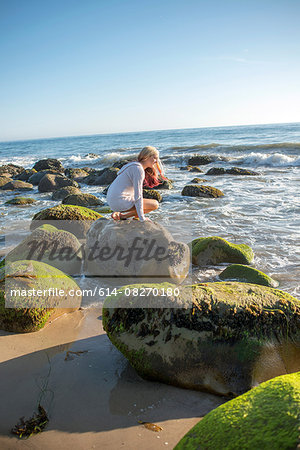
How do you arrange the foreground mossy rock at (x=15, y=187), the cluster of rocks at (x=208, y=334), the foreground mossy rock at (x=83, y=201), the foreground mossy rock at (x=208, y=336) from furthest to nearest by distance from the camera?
the foreground mossy rock at (x=15, y=187) → the foreground mossy rock at (x=83, y=201) → the foreground mossy rock at (x=208, y=336) → the cluster of rocks at (x=208, y=334)

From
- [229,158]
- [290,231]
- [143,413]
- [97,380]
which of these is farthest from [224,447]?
[229,158]

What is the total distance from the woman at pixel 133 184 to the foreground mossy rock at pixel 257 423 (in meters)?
Answer: 3.55

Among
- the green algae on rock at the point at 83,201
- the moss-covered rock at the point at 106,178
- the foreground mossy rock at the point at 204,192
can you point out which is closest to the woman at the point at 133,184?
the green algae on rock at the point at 83,201

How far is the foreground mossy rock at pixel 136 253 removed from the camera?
187 inches

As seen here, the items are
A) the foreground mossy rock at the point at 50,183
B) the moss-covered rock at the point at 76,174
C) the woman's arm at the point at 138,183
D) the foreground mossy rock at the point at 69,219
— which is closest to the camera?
the woman's arm at the point at 138,183

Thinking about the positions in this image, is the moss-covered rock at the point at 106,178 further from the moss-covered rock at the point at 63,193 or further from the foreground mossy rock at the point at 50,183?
the moss-covered rock at the point at 63,193

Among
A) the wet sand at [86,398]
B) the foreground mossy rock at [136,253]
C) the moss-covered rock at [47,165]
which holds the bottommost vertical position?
the wet sand at [86,398]

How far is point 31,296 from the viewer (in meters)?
3.55

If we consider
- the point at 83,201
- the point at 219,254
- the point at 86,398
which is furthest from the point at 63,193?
the point at 86,398

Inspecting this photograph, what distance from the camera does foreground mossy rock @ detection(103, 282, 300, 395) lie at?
8.98ft

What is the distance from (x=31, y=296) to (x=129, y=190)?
2.38 meters

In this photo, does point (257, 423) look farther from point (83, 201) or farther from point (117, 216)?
point (83, 201)

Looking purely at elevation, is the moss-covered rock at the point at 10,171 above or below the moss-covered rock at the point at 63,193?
above

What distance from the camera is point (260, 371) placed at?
2742mm
